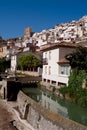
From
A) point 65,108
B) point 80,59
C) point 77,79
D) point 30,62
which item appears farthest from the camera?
point 30,62

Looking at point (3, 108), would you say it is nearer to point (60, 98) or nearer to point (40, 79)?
point (60, 98)

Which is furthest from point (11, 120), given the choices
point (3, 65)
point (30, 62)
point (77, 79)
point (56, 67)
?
point (3, 65)

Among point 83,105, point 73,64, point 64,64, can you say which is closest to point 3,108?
point 83,105

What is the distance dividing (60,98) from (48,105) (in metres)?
3.57

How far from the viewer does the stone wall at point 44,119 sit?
14.5 metres

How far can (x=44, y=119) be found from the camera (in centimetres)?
1733

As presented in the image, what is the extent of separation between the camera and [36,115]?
1891 centimetres

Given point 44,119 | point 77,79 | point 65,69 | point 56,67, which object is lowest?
point 44,119

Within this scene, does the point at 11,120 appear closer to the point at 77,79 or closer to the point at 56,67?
the point at 77,79

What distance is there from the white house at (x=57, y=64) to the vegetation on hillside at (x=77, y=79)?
8.83 feet

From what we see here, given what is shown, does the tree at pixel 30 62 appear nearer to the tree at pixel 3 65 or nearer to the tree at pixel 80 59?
the tree at pixel 3 65

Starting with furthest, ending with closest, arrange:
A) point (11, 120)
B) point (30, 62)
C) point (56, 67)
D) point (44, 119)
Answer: point (30, 62) < point (56, 67) < point (11, 120) < point (44, 119)

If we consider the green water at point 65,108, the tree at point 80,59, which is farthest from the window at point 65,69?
the green water at point 65,108

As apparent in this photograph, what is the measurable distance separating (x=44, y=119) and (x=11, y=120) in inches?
180
